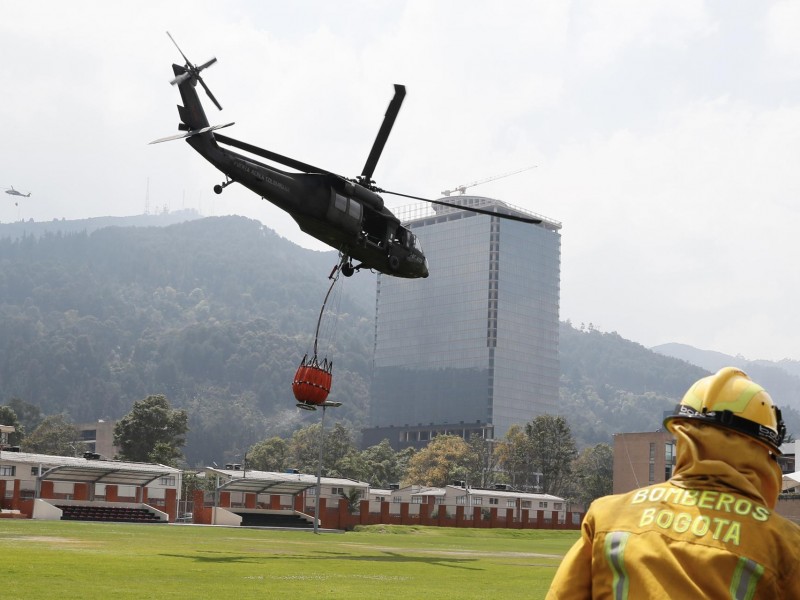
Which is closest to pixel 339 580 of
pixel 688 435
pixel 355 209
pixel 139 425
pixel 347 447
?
pixel 355 209

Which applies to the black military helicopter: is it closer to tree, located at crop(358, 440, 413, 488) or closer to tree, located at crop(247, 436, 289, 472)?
tree, located at crop(358, 440, 413, 488)

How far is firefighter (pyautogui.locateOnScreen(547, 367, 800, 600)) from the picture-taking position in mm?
3701

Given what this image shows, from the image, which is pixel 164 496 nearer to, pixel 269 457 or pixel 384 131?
pixel 384 131

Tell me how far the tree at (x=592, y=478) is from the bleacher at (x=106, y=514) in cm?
9447

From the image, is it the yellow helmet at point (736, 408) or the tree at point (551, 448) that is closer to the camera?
the yellow helmet at point (736, 408)

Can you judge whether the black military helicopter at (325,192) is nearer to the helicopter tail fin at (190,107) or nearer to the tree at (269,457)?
the helicopter tail fin at (190,107)

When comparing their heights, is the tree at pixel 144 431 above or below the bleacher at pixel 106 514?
above

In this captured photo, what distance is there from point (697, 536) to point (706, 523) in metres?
0.06

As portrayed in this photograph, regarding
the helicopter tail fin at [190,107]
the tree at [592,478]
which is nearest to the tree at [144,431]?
the tree at [592,478]

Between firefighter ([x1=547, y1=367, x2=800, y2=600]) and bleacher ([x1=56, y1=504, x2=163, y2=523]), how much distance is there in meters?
69.7

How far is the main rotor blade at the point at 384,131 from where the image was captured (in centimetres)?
3341

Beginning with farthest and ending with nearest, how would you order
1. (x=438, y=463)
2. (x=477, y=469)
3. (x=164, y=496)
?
(x=477, y=469) → (x=438, y=463) → (x=164, y=496)

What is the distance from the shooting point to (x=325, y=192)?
32.8 m

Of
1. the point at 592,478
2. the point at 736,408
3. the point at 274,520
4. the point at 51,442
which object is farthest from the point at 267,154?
the point at 51,442
